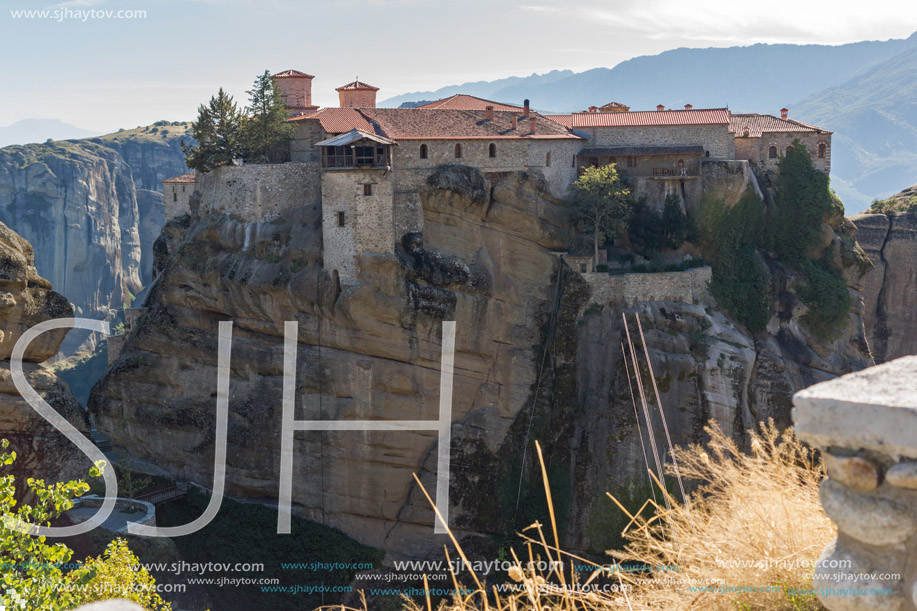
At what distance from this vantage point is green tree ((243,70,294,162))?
3550 cm

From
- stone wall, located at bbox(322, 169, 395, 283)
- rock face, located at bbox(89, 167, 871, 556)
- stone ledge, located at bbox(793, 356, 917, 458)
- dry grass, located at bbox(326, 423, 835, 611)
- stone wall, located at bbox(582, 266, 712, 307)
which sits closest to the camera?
stone ledge, located at bbox(793, 356, 917, 458)

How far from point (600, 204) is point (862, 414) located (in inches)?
1218

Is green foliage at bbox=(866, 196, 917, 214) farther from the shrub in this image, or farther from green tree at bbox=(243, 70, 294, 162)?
green tree at bbox=(243, 70, 294, 162)

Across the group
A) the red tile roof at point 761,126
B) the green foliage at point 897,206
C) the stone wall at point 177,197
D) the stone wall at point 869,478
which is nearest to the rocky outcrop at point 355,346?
the stone wall at point 177,197

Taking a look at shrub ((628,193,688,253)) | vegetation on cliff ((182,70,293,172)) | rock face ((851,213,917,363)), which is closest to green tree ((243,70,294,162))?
vegetation on cliff ((182,70,293,172))

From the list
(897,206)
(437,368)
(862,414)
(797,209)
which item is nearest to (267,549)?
(437,368)

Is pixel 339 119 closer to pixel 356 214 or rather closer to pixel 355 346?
pixel 356 214

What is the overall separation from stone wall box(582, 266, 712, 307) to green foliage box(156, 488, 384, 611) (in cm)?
1296

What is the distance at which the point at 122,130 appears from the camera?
13675 centimetres

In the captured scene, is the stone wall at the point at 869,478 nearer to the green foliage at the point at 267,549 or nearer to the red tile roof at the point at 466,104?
the green foliage at the point at 267,549

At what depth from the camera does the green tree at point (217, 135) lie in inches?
1410

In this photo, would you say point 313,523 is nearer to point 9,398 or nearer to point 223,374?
point 223,374

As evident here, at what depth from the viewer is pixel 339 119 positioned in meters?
35.1

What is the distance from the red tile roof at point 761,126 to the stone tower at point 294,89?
1792cm
